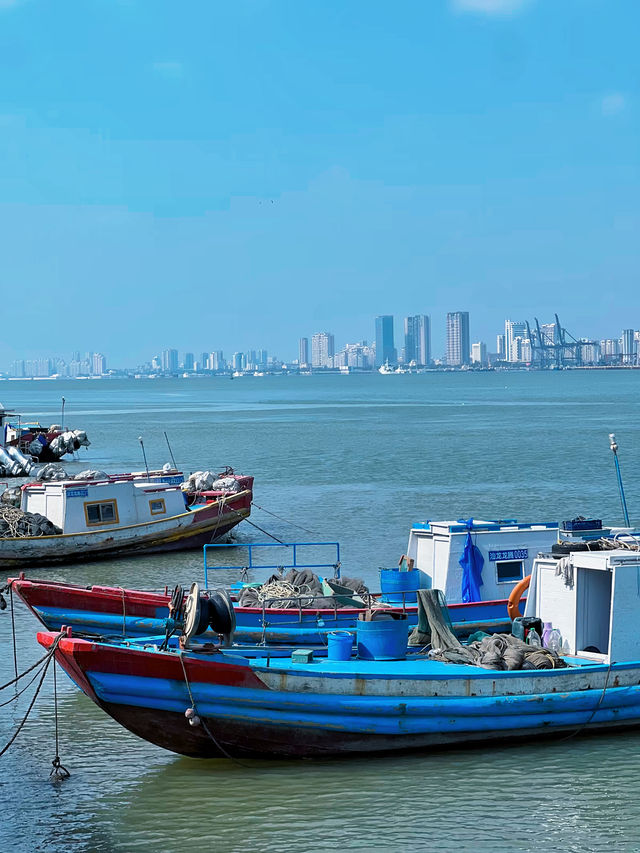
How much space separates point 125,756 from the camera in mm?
17125

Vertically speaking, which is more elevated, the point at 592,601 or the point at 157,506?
the point at 592,601

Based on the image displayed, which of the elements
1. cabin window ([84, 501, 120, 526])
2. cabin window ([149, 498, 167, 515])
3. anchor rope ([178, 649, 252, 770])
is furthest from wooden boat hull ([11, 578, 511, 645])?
cabin window ([149, 498, 167, 515])

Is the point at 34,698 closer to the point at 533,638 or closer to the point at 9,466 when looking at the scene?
the point at 533,638

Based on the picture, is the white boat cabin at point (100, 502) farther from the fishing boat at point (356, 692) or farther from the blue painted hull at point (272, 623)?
Result: the fishing boat at point (356, 692)

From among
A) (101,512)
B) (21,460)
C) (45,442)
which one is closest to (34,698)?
(101,512)

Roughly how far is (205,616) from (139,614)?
547cm

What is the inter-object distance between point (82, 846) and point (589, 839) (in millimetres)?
6457

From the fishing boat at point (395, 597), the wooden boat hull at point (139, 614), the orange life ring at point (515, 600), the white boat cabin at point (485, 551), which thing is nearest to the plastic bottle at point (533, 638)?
the orange life ring at point (515, 600)

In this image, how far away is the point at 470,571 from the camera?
21.3m

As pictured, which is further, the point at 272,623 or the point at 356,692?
the point at 272,623

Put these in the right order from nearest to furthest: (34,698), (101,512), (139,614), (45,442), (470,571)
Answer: (34,698) < (139,614) < (470,571) < (101,512) < (45,442)

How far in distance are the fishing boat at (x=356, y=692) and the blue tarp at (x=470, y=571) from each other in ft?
11.9

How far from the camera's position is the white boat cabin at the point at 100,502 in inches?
1345

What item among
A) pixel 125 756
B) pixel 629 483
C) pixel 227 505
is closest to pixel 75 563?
pixel 227 505
